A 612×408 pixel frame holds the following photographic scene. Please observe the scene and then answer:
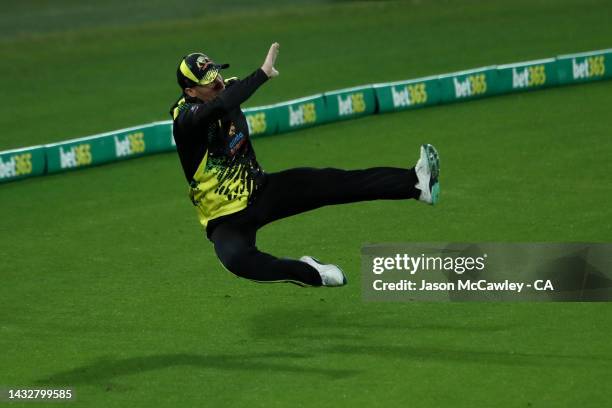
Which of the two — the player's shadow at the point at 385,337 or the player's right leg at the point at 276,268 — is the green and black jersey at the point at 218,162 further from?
the player's shadow at the point at 385,337

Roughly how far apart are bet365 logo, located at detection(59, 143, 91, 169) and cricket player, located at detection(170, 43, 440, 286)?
7012mm

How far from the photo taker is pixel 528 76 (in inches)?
850

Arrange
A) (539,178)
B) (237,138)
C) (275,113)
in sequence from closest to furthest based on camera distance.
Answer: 1. (237,138)
2. (539,178)
3. (275,113)


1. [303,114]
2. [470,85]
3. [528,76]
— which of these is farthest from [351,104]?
[528,76]

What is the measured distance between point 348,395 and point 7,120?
12464 mm

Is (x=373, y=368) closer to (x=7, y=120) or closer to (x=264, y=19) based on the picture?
(x=7, y=120)

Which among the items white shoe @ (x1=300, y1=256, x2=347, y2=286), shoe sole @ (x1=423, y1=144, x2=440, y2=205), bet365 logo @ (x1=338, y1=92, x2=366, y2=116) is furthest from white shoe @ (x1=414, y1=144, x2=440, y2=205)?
bet365 logo @ (x1=338, y1=92, x2=366, y2=116)

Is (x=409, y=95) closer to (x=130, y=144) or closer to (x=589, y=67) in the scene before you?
(x=589, y=67)

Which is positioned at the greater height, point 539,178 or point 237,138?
A: point 237,138

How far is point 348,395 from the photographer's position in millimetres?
10414

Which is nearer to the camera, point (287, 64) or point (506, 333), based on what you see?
point (506, 333)

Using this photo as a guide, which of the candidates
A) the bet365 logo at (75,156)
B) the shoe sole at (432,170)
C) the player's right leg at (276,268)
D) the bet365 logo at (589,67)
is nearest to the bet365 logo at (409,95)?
the bet365 logo at (589,67)

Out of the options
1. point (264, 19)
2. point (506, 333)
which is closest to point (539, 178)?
point (506, 333)

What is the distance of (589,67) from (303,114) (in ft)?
17.0
